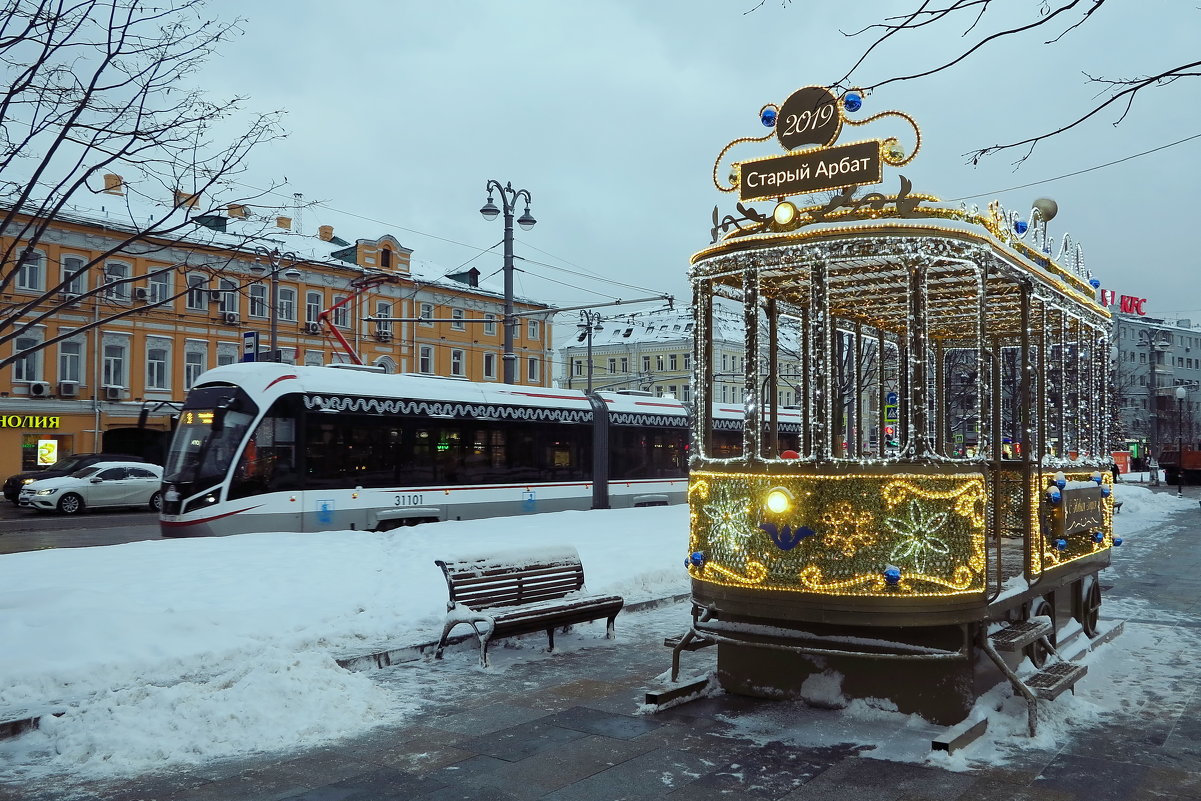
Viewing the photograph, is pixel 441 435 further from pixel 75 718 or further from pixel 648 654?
pixel 75 718

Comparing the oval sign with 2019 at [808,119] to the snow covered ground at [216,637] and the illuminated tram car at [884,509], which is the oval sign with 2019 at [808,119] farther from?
the snow covered ground at [216,637]

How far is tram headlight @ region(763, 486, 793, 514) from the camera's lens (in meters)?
6.97

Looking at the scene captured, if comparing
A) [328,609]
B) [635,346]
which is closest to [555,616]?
[328,609]

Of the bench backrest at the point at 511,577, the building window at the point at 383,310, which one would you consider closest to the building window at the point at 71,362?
the building window at the point at 383,310

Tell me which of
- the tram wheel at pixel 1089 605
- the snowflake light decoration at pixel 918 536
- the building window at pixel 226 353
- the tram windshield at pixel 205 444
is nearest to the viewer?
the snowflake light decoration at pixel 918 536

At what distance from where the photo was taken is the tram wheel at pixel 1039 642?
25.8 ft

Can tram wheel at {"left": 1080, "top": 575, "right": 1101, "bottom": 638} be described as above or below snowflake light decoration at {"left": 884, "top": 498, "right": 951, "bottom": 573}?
below

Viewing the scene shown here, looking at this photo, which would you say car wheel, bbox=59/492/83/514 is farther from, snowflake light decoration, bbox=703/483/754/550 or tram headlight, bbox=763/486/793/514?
tram headlight, bbox=763/486/793/514

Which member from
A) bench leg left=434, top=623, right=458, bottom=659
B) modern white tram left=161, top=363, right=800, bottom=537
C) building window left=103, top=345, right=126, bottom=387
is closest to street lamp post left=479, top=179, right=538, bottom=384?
modern white tram left=161, top=363, right=800, bottom=537

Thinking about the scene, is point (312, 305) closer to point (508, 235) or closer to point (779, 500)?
point (508, 235)

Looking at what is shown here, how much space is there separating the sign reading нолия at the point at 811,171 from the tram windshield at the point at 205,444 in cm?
1187

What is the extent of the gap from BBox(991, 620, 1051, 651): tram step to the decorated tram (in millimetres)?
17

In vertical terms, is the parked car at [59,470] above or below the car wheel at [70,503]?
above

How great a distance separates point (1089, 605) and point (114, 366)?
40122 mm
